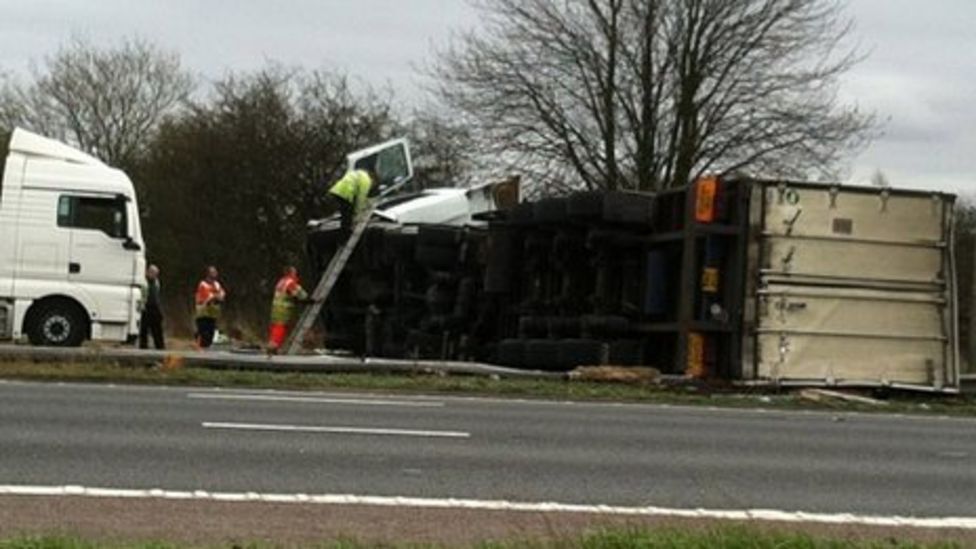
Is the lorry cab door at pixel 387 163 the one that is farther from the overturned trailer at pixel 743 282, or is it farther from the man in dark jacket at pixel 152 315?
the man in dark jacket at pixel 152 315

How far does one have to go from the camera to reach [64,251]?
1997cm

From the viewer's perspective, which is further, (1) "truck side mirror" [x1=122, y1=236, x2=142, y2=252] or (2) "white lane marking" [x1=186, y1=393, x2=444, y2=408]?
(1) "truck side mirror" [x1=122, y1=236, x2=142, y2=252]

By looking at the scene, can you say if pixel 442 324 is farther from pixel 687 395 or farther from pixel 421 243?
pixel 687 395

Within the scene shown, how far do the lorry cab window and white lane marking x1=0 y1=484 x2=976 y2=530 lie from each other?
12122 millimetres

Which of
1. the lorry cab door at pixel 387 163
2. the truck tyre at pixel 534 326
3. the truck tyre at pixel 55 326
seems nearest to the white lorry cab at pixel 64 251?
the truck tyre at pixel 55 326

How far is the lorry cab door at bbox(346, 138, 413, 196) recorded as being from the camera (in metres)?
22.2

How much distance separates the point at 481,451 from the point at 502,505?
7.65ft

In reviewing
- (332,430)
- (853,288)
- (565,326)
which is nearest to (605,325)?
(565,326)

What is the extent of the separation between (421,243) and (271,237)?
25705 mm

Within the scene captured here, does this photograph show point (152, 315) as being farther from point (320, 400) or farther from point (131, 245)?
point (320, 400)

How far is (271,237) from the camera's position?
4512 cm

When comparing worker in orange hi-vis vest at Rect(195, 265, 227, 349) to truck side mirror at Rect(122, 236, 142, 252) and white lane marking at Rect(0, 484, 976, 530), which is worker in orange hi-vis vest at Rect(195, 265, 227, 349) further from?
white lane marking at Rect(0, 484, 976, 530)

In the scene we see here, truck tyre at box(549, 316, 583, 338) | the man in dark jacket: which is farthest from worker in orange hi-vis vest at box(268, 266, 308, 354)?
truck tyre at box(549, 316, 583, 338)

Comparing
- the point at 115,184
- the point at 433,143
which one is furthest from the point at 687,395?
the point at 433,143
